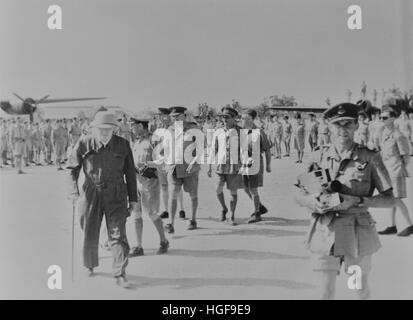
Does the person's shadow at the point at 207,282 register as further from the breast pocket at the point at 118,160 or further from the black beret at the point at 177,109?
the black beret at the point at 177,109

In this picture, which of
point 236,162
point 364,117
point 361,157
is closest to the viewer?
point 361,157

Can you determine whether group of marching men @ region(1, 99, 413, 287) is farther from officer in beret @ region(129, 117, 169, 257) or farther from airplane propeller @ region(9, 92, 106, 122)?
airplane propeller @ region(9, 92, 106, 122)

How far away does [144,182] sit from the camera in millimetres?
5102

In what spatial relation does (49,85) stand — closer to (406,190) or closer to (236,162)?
(236,162)

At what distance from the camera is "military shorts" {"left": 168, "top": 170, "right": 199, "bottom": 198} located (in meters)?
5.30

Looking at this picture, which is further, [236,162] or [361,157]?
[236,162]

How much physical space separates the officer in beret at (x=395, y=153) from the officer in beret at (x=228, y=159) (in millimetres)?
1463

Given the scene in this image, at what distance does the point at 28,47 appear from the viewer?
519 centimetres

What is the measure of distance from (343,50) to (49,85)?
2.95m

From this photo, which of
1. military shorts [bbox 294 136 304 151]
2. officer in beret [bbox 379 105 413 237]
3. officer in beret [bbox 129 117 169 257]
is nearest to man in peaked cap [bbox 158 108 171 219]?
officer in beret [bbox 129 117 169 257]

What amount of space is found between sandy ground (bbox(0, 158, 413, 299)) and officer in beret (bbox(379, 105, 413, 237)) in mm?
117
